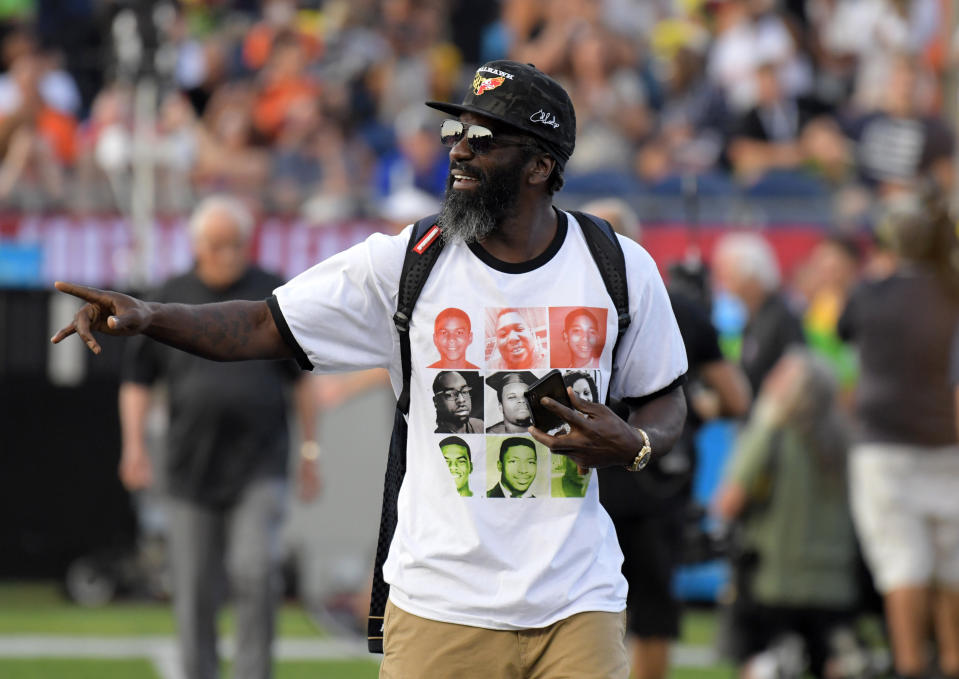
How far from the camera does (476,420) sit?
13.9 ft

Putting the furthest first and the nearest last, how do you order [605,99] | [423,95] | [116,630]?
[423,95]
[605,99]
[116,630]

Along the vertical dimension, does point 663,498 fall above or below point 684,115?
below

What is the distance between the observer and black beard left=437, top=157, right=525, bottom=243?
4289 millimetres

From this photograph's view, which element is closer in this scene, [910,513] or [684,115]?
[910,513]

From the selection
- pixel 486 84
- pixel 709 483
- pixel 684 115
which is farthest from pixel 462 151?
pixel 684 115

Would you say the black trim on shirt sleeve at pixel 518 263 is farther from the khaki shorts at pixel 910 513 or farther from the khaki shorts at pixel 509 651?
the khaki shorts at pixel 910 513

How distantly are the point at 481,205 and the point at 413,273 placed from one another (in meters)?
0.24

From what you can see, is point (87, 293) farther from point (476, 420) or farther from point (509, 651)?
point (509, 651)

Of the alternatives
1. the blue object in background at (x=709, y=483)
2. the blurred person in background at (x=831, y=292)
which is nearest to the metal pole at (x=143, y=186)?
the blue object in background at (x=709, y=483)

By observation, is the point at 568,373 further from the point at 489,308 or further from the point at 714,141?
the point at 714,141

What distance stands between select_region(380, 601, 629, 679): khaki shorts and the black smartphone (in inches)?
20.1

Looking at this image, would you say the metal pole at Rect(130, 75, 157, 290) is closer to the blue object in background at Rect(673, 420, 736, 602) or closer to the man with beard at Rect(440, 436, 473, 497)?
the blue object in background at Rect(673, 420, 736, 602)

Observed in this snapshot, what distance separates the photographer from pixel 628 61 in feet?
50.5

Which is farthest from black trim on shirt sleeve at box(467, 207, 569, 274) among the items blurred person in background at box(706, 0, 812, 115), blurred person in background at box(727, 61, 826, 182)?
blurred person in background at box(706, 0, 812, 115)
